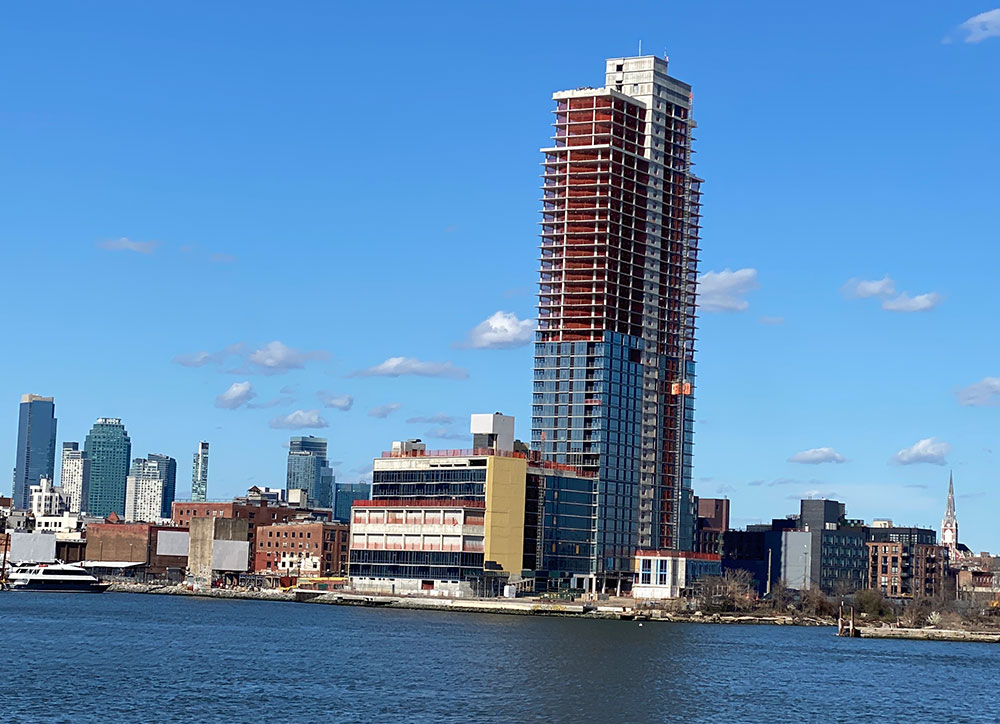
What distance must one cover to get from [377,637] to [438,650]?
63.7 ft

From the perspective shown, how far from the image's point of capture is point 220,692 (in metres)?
111

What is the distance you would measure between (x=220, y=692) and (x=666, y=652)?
6634 centimetres

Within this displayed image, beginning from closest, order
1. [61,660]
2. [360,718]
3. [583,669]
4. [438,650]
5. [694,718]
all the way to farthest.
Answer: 1. [360,718]
2. [694,718]
3. [61,660]
4. [583,669]
5. [438,650]

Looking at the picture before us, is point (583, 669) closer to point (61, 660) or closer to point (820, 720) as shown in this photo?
point (820, 720)

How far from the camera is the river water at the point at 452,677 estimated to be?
4107 inches

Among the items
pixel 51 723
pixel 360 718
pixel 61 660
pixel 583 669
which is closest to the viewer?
pixel 51 723

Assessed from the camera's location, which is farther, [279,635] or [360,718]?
[279,635]

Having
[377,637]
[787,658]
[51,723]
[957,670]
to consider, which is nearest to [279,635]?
[377,637]

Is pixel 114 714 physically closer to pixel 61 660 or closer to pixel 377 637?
pixel 61 660

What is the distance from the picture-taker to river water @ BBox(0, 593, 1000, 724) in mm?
104312

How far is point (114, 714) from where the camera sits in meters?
97.2

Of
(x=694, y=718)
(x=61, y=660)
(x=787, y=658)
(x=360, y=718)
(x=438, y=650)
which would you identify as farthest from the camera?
(x=787, y=658)

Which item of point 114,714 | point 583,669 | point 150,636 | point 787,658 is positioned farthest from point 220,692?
point 787,658

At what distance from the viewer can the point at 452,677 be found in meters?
125
